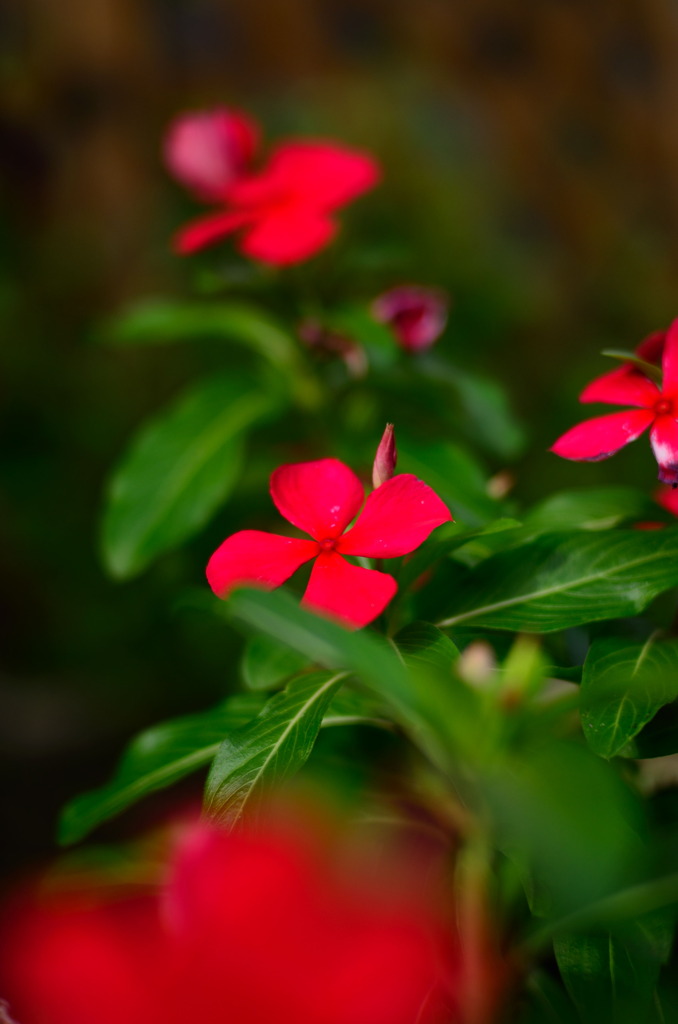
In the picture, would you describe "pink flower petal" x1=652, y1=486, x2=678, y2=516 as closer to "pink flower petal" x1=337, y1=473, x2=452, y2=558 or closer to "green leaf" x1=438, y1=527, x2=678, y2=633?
"green leaf" x1=438, y1=527, x2=678, y2=633

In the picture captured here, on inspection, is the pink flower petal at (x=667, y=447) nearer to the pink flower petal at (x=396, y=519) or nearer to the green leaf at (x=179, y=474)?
the pink flower petal at (x=396, y=519)

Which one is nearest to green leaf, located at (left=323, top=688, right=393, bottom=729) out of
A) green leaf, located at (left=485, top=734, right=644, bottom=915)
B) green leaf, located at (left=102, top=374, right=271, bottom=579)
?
green leaf, located at (left=485, top=734, right=644, bottom=915)

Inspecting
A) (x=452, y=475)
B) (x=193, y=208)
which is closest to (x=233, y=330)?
(x=452, y=475)

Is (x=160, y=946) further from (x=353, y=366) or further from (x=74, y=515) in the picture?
(x=74, y=515)

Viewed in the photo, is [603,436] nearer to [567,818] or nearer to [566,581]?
[566,581]

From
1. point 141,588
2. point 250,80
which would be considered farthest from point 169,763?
point 250,80

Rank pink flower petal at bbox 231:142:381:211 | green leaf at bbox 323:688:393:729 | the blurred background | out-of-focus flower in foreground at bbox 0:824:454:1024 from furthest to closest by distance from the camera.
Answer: the blurred background → pink flower petal at bbox 231:142:381:211 → green leaf at bbox 323:688:393:729 → out-of-focus flower in foreground at bbox 0:824:454:1024

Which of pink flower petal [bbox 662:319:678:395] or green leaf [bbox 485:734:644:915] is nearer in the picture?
green leaf [bbox 485:734:644:915]
